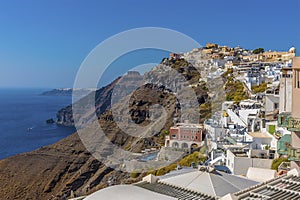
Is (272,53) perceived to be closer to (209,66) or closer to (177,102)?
(209,66)

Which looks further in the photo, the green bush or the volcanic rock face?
the volcanic rock face

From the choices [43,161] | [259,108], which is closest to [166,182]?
[259,108]

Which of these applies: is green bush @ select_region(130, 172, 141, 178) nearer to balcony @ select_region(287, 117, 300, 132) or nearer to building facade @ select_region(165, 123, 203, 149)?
building facade @ select_region(165, 123, 203, 149)

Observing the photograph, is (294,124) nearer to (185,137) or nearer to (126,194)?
(126,194)

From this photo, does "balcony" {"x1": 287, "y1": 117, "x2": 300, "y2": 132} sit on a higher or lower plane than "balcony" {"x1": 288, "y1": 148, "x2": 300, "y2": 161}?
higher

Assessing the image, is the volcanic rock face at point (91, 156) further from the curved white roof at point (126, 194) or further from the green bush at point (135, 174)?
the curved white roof at point (126, 194)

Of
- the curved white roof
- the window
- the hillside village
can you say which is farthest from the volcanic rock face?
the window
